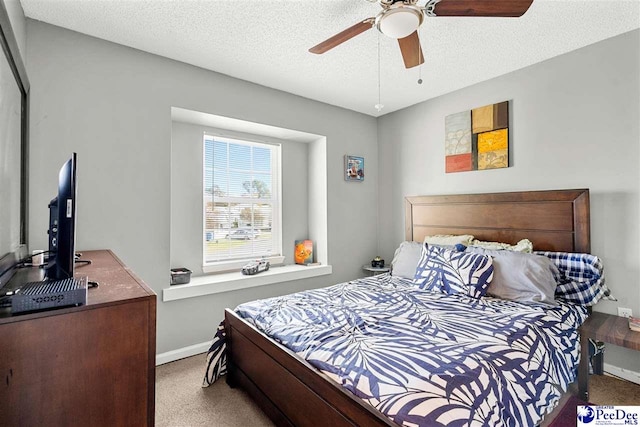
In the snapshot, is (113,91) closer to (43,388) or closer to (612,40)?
(43,388)

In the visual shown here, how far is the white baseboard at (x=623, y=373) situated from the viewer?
2.31 meters

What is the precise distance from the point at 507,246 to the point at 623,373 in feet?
3.91

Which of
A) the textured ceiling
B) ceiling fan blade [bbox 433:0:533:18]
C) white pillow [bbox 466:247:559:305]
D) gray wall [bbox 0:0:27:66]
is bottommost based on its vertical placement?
white pillow [bbox 466:247:559:305]

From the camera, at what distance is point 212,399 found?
211cm

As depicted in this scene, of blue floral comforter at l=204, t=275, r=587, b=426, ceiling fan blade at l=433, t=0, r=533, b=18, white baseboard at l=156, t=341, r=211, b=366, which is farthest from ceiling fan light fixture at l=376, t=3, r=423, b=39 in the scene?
white baseboard at l=156, t=341, r=211, b=366

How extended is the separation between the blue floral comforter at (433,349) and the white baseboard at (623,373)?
0.65 meters

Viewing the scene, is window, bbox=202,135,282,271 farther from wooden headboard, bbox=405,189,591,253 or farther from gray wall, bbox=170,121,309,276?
wooden headboard, bbox=405,189,591,253

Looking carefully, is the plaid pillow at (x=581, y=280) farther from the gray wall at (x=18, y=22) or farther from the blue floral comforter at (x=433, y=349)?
the gray wall at (x=18, y=22)

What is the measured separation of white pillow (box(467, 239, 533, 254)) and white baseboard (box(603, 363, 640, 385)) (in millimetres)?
1035

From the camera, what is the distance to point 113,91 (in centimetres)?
247

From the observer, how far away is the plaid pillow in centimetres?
229

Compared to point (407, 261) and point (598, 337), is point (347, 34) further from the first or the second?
point (598, 337)

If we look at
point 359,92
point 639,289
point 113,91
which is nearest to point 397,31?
point 359,92

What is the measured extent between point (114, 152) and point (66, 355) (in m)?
2.04
